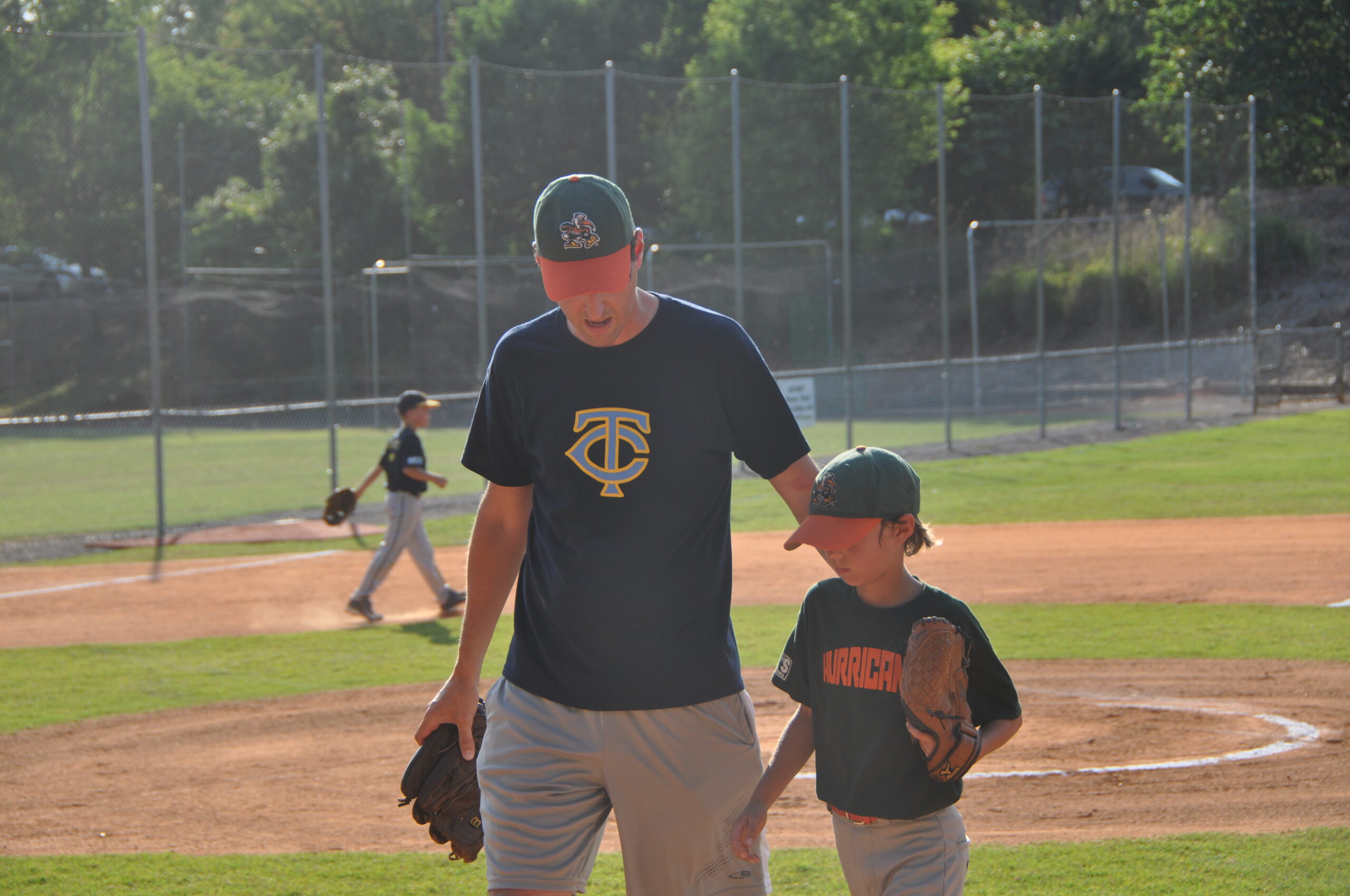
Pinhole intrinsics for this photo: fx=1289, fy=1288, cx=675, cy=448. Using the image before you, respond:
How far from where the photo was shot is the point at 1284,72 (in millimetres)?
34750

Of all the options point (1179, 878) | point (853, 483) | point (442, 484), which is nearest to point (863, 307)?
point (442, 484)

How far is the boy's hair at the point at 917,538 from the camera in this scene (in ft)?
9.50

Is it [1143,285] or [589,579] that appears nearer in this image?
[589,579]

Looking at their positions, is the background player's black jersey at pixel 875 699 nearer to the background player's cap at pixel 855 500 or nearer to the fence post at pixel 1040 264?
the background player's cap at pixel 855 500

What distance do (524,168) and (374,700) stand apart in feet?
37.2

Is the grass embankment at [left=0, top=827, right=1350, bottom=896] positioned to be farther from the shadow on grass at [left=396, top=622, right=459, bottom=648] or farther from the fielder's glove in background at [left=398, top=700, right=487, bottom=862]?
the shadow on grass at [left=396, top=622, right=459, bottom=648]

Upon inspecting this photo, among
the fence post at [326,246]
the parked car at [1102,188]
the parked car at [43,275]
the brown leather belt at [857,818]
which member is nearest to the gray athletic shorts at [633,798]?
the brown leather belt at [857,818]

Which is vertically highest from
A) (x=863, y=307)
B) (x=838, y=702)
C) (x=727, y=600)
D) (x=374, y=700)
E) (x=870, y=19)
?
(x=870, y=19)

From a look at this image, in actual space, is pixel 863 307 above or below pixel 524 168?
below

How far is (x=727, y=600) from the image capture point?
3113 mm

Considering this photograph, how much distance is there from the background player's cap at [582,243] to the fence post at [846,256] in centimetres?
1609

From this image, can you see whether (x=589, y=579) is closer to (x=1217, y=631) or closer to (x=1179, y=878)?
(x=1179, y=878)

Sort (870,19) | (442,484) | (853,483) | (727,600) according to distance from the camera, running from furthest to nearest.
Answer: (870,19) → (442,484) → (727,600) → (853,483)

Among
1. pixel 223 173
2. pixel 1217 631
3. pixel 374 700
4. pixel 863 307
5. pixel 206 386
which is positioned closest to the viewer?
pixel 374 700
